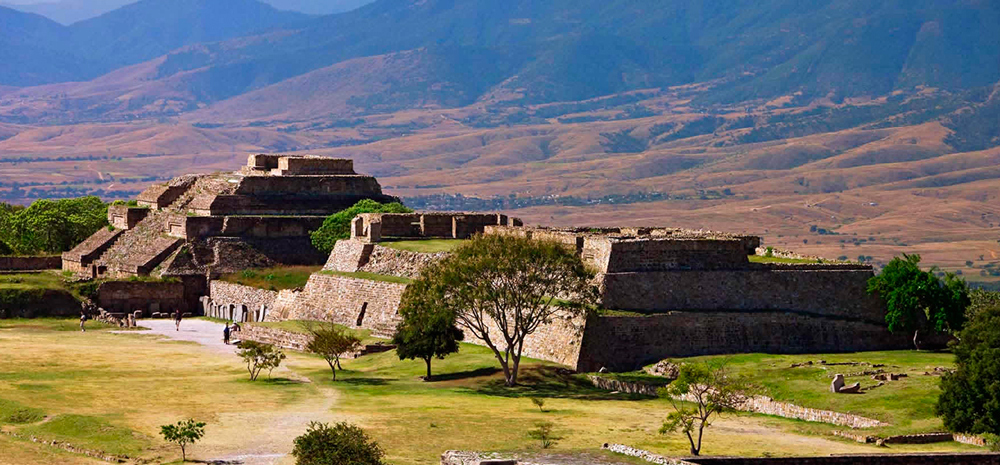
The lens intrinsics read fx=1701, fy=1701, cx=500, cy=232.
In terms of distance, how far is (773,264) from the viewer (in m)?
58.9

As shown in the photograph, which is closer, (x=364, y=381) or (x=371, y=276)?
(x=364, y=381)

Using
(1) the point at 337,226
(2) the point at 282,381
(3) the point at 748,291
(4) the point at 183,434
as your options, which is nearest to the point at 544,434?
(4) the point at 183,434

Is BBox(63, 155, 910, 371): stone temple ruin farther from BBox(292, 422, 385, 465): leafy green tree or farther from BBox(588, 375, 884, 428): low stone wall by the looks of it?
BBox(292, 422, 385, 465): leafy green tree

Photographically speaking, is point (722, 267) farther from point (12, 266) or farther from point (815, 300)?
point (12, 266)

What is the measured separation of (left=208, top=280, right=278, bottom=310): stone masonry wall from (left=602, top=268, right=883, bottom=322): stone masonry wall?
73.9ft

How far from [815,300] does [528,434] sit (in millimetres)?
18627

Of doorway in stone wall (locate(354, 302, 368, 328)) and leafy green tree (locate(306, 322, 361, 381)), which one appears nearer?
leafy green tree (locate(306, 322, 361, 381))

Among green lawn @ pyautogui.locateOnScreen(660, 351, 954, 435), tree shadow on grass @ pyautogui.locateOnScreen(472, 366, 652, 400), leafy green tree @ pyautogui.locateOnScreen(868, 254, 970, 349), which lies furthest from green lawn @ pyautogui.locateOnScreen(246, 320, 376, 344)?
leafy green tree @ pyautogui.locateOnScreen(868, 254, 970, 349)

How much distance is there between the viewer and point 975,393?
137 feet

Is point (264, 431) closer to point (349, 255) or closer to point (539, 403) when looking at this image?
point (539, 403)

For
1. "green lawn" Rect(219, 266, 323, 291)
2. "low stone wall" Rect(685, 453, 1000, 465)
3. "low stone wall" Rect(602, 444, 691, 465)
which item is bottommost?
"low stone wall" Rect(685, 453, 1000, 465)

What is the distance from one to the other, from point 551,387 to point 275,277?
Result: 28.4 metres

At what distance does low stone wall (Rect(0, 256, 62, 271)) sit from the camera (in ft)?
263

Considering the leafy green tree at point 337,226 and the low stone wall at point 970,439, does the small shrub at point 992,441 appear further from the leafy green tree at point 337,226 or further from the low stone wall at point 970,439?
the leafy green tree at point 337,226
